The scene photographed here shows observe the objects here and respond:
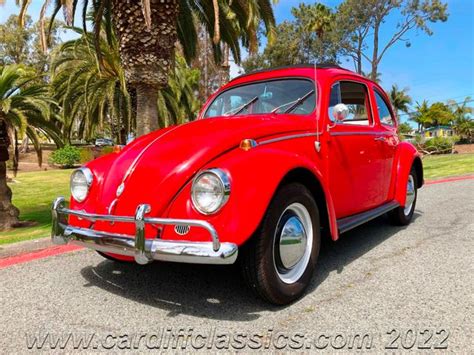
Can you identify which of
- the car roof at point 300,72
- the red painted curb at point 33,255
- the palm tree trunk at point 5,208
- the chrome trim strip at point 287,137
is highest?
the car roof at point 300,72

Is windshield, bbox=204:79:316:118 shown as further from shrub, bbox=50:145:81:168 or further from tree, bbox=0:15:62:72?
tree, bbox=0:15:62:72

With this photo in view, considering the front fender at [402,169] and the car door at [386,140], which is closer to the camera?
the car door at [386,140]

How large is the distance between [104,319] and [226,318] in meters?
0.82

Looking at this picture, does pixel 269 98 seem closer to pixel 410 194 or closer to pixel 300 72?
pixel 300 72

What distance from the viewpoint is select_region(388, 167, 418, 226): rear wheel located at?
520 cm

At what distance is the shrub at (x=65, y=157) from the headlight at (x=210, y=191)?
107ft

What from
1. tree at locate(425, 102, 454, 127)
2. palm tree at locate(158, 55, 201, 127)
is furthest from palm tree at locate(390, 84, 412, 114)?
palm tree at locate(158, 55, 201, 127)

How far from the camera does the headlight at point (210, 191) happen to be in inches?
98.3

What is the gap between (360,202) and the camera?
13.2 feet

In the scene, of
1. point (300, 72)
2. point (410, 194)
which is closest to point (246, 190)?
point (300, 72)

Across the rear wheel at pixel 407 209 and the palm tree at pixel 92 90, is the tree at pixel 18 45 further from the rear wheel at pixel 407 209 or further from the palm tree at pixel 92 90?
the rear wheel at pixel 407 209

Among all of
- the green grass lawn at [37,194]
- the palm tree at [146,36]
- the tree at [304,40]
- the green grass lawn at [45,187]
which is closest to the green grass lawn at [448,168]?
the green grass lawn at [45,187]

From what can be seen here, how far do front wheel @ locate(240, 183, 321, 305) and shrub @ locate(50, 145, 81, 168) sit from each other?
107 ft

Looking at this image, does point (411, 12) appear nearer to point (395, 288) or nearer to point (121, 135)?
point (121, 135)
